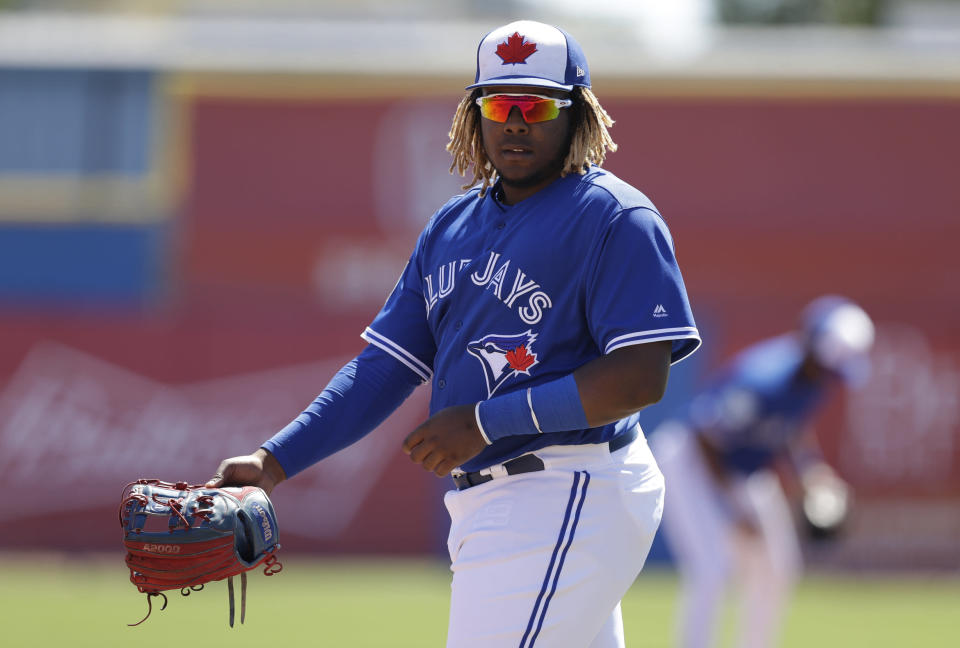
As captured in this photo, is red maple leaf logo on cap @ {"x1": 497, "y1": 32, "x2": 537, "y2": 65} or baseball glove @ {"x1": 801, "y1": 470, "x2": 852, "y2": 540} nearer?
red maple leaf logo on cap @ {"x1": 497, "y1": 32, "x2": 537, "y2": 65}

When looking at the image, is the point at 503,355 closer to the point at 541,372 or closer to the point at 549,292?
the point at 541,372

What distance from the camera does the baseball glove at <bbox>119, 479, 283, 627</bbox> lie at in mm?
3814

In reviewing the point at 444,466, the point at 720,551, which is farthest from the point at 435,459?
the point at 720,551

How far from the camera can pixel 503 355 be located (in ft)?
12.9

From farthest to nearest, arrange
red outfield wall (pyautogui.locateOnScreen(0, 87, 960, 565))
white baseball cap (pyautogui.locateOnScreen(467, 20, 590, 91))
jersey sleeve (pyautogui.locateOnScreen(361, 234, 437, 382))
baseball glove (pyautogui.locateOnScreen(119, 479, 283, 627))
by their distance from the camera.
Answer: red outfield wall (pyautogui.locateOnScreen(0, 87, 960, 565)), jersey sleeve (pyautogui.locateOnScreen(361, 234, 437, 382)), white baseball cap (pyautogui.locateOnScreen(467, 20, 590, 91)), baseball glove (pyautogui.locateOnScreen(119, 479, 283, 627))

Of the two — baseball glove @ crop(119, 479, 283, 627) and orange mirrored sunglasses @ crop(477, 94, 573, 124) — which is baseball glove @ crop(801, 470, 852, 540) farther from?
baseball glove @ crop(119, 479, 283, 627)

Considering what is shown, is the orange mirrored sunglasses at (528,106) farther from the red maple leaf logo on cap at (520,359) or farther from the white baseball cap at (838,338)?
the white baseball cap at (838,338)

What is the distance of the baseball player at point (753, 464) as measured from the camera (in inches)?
315

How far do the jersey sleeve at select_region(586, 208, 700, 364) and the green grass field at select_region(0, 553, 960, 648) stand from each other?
21.3ft

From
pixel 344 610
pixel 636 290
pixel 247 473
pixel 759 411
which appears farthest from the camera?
pixel 344 610

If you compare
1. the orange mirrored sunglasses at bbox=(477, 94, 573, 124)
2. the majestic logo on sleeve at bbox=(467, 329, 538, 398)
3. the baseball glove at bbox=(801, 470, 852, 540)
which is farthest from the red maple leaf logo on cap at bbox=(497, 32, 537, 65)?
the baseball glove at bbox=(801, 470, 852, 540)

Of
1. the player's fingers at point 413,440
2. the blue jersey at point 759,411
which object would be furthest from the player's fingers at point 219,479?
the blue jersey at point 759,411

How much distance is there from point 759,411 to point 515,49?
4781mm

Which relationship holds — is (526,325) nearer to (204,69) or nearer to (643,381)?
(643,381)
